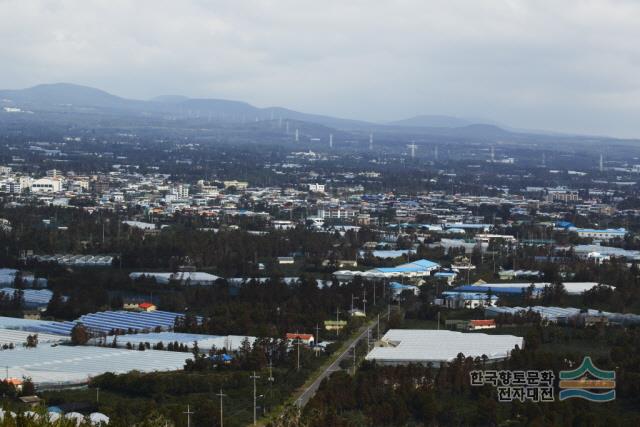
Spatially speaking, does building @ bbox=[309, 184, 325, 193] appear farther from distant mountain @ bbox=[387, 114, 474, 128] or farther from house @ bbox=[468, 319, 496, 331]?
distant mountain @ bbox=[387, 114, 474, 128]

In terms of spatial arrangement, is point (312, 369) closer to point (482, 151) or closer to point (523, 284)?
point (523, 284)

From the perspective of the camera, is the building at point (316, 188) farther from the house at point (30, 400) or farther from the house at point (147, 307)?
the house at point (30, 400)

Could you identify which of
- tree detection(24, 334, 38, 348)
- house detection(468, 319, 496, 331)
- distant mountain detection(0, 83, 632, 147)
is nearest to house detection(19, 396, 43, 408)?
tree detection(24, 334, 38, 348)

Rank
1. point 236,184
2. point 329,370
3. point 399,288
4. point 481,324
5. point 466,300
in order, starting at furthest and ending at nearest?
1. point 236,184
2. point 399,288
3. point 466,300
4. point 481,324
5. point 329,370

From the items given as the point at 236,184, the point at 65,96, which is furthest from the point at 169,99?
the point at 236,184

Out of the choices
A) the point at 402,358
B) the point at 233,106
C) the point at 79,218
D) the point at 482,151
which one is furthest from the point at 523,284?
the point at 233,106

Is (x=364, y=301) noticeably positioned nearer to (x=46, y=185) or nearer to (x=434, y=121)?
(x=46, y=185)

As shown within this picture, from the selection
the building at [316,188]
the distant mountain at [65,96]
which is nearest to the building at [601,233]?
the building at [316,188]
